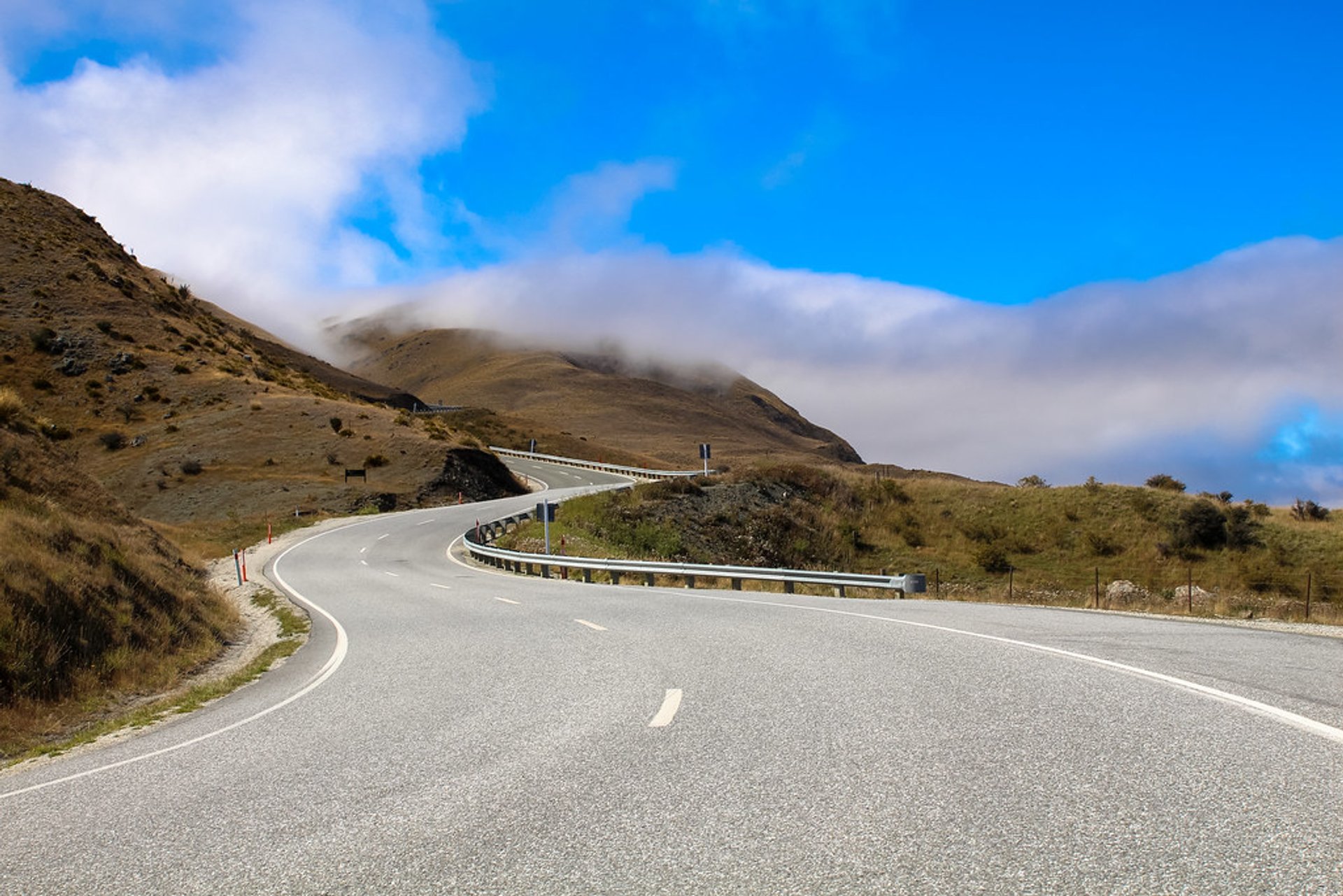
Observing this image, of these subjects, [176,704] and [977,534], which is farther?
[977,534]

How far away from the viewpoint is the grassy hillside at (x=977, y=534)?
1624 inches

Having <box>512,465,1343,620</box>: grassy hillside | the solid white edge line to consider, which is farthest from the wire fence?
the solid white edge line

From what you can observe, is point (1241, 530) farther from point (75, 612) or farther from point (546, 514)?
point (75, 612)

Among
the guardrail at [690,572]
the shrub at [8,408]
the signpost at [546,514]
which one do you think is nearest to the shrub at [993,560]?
the guardrail at [690,572]

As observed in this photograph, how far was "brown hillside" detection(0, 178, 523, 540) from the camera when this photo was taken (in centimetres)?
5906

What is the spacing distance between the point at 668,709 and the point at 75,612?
33.2 feet

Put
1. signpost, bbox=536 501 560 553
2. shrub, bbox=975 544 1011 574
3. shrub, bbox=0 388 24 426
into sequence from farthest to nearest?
1. shrub, bbox=975 544 1011 574
2. signpost, bbox=536 501 560 553
3. shrub, bbox=0 388 24 426

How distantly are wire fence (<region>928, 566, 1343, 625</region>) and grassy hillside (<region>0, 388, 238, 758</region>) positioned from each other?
1743cm

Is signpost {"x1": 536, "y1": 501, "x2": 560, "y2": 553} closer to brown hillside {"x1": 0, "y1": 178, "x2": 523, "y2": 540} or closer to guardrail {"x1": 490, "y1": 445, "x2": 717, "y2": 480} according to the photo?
guardrail {"x1": 490, "y1": 445, "x2": 717, "y2": 480}

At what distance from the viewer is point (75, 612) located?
14.0 m

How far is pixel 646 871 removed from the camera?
444cm

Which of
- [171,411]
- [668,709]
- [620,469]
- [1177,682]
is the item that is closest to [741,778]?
[668,709]

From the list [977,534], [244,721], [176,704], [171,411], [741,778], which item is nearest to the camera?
[741,778]

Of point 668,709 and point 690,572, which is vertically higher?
point 690,572
